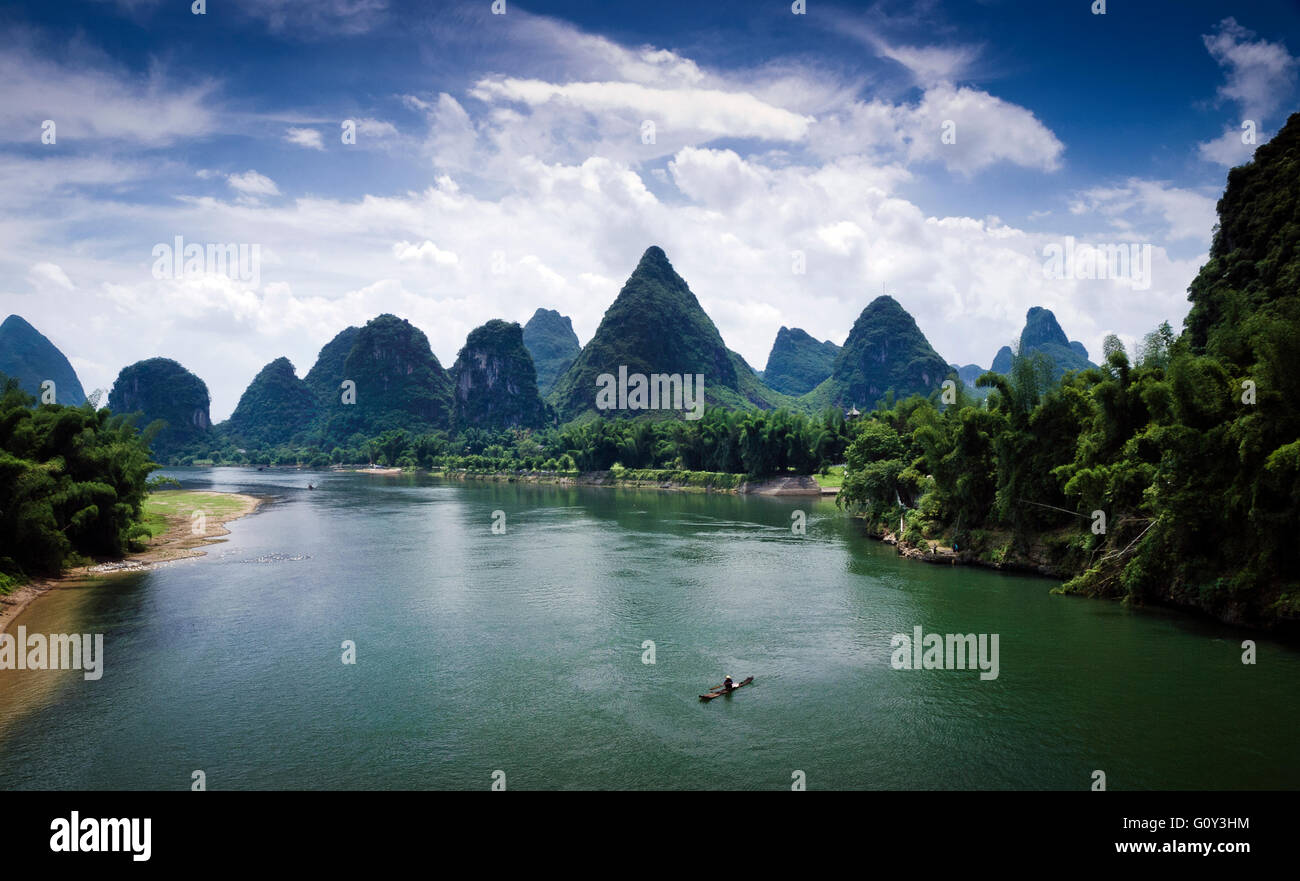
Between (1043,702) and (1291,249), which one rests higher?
(1291,249)

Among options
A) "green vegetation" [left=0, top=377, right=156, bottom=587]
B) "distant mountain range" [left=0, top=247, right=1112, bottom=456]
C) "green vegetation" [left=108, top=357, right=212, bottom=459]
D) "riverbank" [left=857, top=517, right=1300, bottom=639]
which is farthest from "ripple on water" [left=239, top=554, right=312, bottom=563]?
"green vegetation" [left=108, top=357, right=212, bottom=459]

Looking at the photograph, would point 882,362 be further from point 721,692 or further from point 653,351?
point 721,692

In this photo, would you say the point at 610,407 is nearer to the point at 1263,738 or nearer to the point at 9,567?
the point at 9,567

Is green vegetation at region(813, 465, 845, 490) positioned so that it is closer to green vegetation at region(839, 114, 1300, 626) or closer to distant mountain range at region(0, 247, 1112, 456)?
green vegetation at region(839, 114, 1300, 626)

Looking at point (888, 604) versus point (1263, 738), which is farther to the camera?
point (888, 604)

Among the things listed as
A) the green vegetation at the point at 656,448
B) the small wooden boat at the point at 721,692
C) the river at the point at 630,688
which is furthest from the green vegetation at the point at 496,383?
the small wooden boat at the point at 721,692
